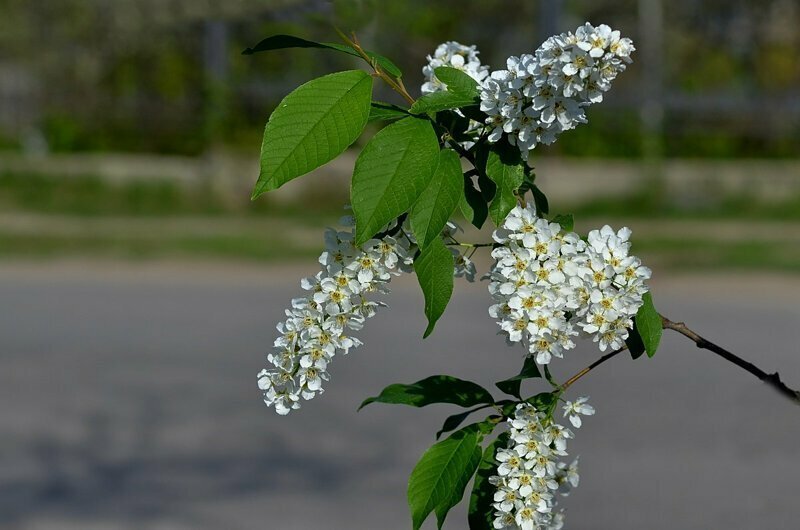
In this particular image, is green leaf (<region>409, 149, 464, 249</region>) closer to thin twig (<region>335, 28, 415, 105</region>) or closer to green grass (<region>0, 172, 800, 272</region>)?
thin twig (<region>335, 28, 415, 105</region>)

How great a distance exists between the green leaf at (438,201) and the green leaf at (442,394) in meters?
0.26

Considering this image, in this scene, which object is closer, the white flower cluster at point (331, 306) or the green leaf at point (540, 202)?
the white flower cluster at point (331, 306)

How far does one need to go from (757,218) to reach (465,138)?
36.9 feet

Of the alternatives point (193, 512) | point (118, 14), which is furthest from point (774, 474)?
point (118, 14)

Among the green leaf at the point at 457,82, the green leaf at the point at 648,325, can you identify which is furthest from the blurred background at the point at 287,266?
the green leaf at the point at 648,325

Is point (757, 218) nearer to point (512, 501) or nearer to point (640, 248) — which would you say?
point (640, 248)

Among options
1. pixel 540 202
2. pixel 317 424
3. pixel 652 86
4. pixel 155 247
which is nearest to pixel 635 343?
pixel 540 202

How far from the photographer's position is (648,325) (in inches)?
54.7

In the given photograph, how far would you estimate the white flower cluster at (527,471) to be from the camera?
138cm

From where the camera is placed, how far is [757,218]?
40.2 feet

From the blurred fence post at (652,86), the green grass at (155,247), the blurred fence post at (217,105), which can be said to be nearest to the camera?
the green grass at (155,247)

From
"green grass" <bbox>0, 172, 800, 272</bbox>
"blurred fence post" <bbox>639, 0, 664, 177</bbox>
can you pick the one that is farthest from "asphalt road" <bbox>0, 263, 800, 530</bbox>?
"blurred fence post" <bbox>639, 0, 664, 177</bbox>

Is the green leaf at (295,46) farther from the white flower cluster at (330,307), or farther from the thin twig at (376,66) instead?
the white flower cluster at (330,307)

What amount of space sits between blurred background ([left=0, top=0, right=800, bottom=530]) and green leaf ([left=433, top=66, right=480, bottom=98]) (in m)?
0.13
